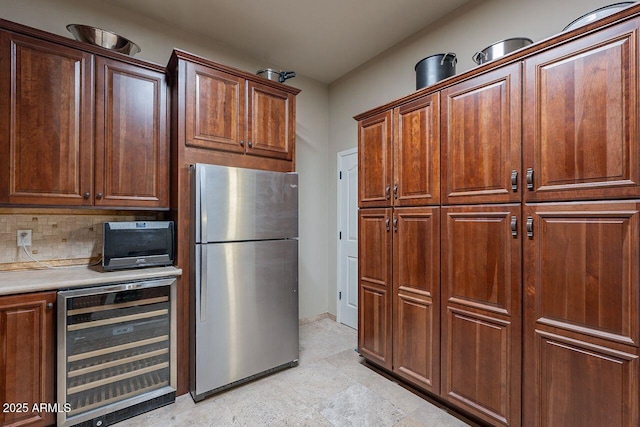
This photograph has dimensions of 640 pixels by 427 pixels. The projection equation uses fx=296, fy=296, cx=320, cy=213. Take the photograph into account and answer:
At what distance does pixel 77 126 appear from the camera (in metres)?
2.00

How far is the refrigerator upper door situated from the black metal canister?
127 cm

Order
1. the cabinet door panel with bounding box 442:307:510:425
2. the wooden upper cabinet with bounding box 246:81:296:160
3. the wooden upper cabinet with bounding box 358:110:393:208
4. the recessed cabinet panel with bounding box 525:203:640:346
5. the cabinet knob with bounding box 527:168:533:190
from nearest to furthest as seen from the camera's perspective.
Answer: the recessed cabinet panel with bounding box 525:203:640:346
the cabinet knob with bounding box 527:168:533:190
the cabinet door panel with bounding box 442:307:510:425
the wooden upper cabinet with bounding box 358:110:393:208
the wooden upper cabinet with bounding box 246:81:296:160

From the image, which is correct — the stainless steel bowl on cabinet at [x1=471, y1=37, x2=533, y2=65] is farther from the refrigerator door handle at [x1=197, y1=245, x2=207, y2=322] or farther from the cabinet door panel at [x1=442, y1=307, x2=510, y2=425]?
the refrigerator door handle at [x1=197, y1=245, x2=207, y2=322]

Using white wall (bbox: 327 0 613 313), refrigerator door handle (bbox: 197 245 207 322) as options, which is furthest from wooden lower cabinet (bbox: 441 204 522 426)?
refrigerator door handle (bbox: 197 245 207 322)

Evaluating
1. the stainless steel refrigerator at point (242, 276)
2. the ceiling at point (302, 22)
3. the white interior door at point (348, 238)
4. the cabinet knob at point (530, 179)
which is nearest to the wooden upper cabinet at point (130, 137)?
the stainless steel refrigerator at point (242, 276)

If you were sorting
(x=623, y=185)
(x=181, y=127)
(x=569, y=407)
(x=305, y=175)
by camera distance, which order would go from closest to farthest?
(x=623, y=185)
(x=569, y=407)
(x=181, y=127)
(x=305, y=175)

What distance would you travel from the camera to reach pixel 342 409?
6.63ft

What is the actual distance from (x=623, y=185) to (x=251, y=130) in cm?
Result: 232

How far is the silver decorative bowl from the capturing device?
202cm

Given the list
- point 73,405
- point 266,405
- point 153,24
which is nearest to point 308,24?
point 153,24

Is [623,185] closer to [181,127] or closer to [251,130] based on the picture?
[251,130]

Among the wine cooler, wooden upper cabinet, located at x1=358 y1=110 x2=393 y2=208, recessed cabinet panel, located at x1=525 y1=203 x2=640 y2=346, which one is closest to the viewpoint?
recessed cabinet panel, located at x1=525 y1=203 x2=640 y2=346

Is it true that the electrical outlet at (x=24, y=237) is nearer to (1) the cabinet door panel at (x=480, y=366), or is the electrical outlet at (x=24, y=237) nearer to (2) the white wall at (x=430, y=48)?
(2) the white wall at (x=430, y=48)

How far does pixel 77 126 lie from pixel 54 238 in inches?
34.3
